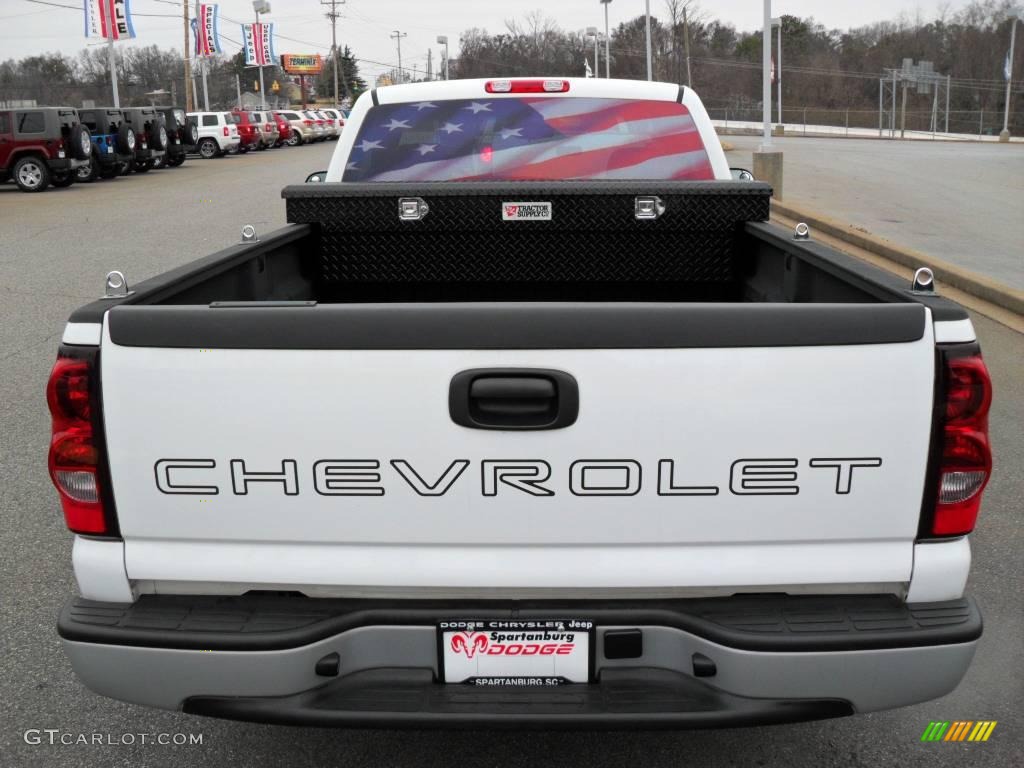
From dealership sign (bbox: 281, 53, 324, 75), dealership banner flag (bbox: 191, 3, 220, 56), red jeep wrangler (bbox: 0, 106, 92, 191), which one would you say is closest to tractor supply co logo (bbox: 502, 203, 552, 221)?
red jeep wrangler (bbox: 0, 106, 92, 191)

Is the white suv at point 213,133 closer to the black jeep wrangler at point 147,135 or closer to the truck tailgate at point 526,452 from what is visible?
the black jeep wrangler at point 147,135

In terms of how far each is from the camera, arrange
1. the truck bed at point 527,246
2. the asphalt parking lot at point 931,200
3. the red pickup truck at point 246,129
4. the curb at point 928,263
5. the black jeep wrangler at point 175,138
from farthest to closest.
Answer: the red pickup truck at point 246,129, the black jeep wrangler at point 175,138, the asphalt parking lot at point 931,200, the curb at point 928,263, the truck bed at point 527,246

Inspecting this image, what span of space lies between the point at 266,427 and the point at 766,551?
1.16 meters

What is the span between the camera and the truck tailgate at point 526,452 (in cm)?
229

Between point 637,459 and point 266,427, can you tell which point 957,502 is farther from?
point 266,427

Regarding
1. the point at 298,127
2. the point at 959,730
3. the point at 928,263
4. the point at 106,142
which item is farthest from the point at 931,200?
the point at 298,127

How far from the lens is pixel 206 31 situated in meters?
57.1

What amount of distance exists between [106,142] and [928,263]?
74.5ft

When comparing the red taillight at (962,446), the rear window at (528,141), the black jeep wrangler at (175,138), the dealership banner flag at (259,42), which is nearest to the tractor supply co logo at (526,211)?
the rear window at (528,141)

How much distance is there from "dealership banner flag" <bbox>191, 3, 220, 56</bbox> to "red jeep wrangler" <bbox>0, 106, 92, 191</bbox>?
114 feet

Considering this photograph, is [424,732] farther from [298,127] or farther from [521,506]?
[298,127]

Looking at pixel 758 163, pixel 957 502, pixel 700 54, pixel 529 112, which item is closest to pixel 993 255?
pixel 758 163

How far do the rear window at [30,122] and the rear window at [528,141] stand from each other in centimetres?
2168

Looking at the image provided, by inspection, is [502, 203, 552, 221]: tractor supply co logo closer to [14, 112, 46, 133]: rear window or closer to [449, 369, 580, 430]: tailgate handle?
[449, 369, 580, 430]: tailgate handle
